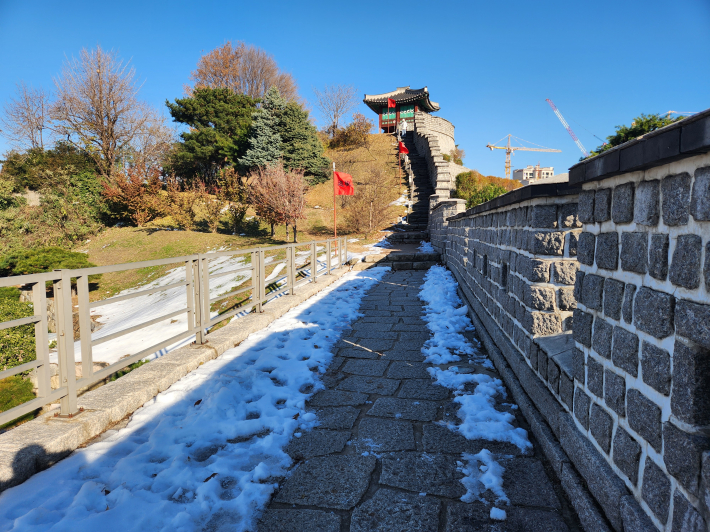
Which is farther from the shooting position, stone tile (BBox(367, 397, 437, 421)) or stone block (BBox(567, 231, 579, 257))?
stone tile (BBox(367, 397, 437, 421))

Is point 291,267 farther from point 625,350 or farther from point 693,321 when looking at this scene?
point 693,321

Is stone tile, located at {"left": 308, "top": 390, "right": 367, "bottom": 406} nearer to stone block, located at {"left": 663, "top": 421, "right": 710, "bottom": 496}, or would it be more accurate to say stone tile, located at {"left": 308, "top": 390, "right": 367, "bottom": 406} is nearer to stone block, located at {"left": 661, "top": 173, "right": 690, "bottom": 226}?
stone block, located at {"left": 663, "top": 421, "right": 710, "bottom": 496}

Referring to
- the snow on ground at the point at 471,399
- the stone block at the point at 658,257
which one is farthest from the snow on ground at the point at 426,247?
the stone block at the point at 658,257

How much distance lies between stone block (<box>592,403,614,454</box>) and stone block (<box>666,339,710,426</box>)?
19.9 inches

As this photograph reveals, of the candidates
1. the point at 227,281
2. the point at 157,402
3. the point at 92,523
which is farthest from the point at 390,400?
the point at 227,281

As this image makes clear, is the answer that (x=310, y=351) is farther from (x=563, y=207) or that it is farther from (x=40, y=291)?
(x=563, y=207)

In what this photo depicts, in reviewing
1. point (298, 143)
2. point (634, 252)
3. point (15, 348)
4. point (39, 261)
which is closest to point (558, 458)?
point (634, 252)

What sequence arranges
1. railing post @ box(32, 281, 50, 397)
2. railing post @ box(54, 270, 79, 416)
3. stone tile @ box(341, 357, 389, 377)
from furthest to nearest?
stone tile @ box(341, 357, 389, 377) → railing post @ box(54, 270, 79, 416) → railing post @ box(32, 281, 50, 397)

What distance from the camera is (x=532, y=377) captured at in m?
2.52

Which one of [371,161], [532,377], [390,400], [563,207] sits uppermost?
[371,161]

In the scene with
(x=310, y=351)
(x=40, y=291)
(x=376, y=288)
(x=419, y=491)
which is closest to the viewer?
(x=419, y=491)

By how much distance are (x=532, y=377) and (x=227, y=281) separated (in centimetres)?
781

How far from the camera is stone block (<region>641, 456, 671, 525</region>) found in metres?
1.14

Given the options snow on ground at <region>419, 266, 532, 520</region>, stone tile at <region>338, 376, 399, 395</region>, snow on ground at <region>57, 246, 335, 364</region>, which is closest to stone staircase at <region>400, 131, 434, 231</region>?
snow on ground at <region>57, 246, 335, 364</region>
